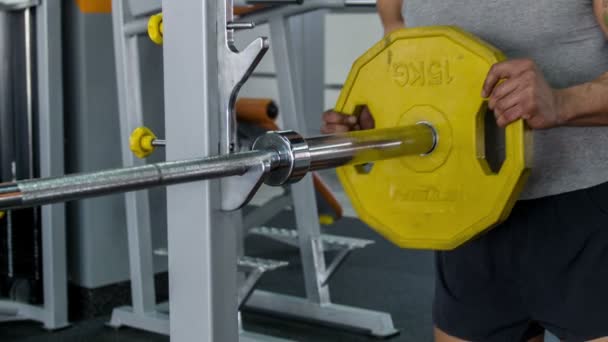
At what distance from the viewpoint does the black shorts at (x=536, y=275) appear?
119 centimetres

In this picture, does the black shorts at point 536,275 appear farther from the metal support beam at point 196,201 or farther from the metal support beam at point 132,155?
the metal support beam at point 132,155

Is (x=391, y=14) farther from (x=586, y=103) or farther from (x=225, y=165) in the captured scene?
(x=225, y=165)

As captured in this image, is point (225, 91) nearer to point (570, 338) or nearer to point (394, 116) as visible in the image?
point (394, 116)

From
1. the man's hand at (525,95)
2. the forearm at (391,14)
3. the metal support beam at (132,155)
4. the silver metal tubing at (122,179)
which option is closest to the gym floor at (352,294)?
the metal support beam at (132,155)

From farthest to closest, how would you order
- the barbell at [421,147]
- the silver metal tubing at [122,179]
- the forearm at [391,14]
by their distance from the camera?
the forearm at [391,14] < the barbell at [421,147] < the silver metal tubing at [122,179]

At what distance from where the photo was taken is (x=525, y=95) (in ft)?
3.28

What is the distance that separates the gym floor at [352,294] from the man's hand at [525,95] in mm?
2035

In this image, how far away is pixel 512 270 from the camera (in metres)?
1.28

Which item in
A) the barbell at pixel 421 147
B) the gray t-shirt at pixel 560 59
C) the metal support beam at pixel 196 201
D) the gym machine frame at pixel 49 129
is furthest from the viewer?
the gym machine frame at pixel 49 129

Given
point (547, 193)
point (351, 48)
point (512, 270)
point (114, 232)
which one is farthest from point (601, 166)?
point (351, 48)

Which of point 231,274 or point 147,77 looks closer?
point 231,274

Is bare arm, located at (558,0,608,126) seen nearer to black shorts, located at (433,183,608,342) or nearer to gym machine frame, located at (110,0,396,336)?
black shorts, located at (433,183,608,342)

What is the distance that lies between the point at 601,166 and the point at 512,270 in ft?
0.65

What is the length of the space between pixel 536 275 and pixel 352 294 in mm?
2338
